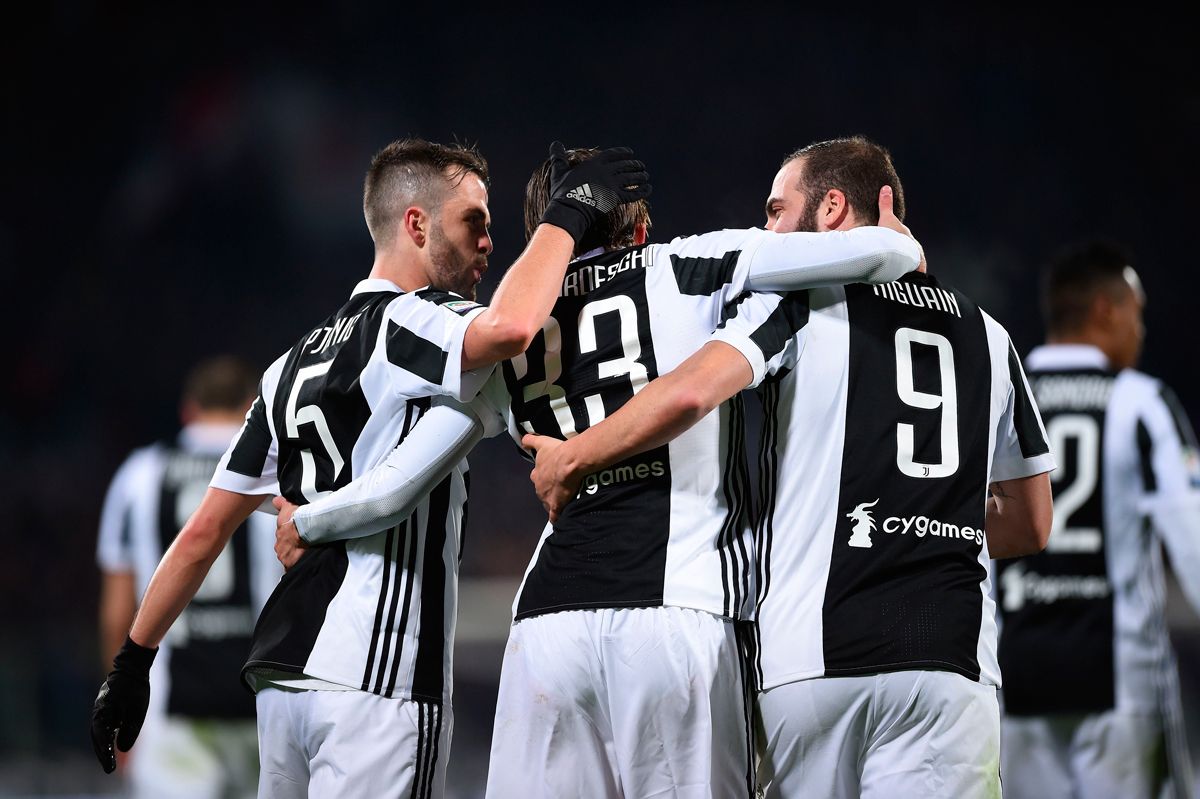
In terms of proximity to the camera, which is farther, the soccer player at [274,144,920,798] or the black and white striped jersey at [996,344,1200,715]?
the black and white striped jersey at [996,344,1200,715]

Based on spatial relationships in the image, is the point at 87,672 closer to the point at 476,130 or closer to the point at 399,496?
the point at 476,130

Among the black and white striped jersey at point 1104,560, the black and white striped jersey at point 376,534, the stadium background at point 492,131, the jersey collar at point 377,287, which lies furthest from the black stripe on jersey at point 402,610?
the stadium background at point 492,131

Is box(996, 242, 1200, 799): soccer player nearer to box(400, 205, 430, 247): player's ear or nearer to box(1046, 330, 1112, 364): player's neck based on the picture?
box(1046, 330, 1112, 364): player's neck

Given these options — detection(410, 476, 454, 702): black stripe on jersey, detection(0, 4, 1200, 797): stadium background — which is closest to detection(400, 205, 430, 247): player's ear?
detection(410, 476, 454, 702): black stripe on jersey

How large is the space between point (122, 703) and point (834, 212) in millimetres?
2036

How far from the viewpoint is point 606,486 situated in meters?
2.51

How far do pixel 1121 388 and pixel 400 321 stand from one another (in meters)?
2.82

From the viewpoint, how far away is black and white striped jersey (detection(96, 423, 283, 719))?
558 cm

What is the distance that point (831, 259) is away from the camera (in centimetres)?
240

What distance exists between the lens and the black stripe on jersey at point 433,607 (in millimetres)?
2629

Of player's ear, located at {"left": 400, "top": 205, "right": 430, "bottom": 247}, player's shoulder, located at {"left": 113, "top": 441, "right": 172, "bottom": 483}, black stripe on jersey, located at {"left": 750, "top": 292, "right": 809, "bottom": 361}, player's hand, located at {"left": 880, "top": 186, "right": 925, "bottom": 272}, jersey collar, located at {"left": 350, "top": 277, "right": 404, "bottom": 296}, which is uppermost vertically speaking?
player's ear, located at {"left": 400, "top": 205, "right": 430, "bottom": 247}

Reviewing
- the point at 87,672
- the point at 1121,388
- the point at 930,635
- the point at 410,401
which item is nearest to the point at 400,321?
the point at 410,401

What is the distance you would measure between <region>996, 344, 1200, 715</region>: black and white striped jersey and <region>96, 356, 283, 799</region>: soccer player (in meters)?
3.40

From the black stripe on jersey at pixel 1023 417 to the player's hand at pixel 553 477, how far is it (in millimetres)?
964
